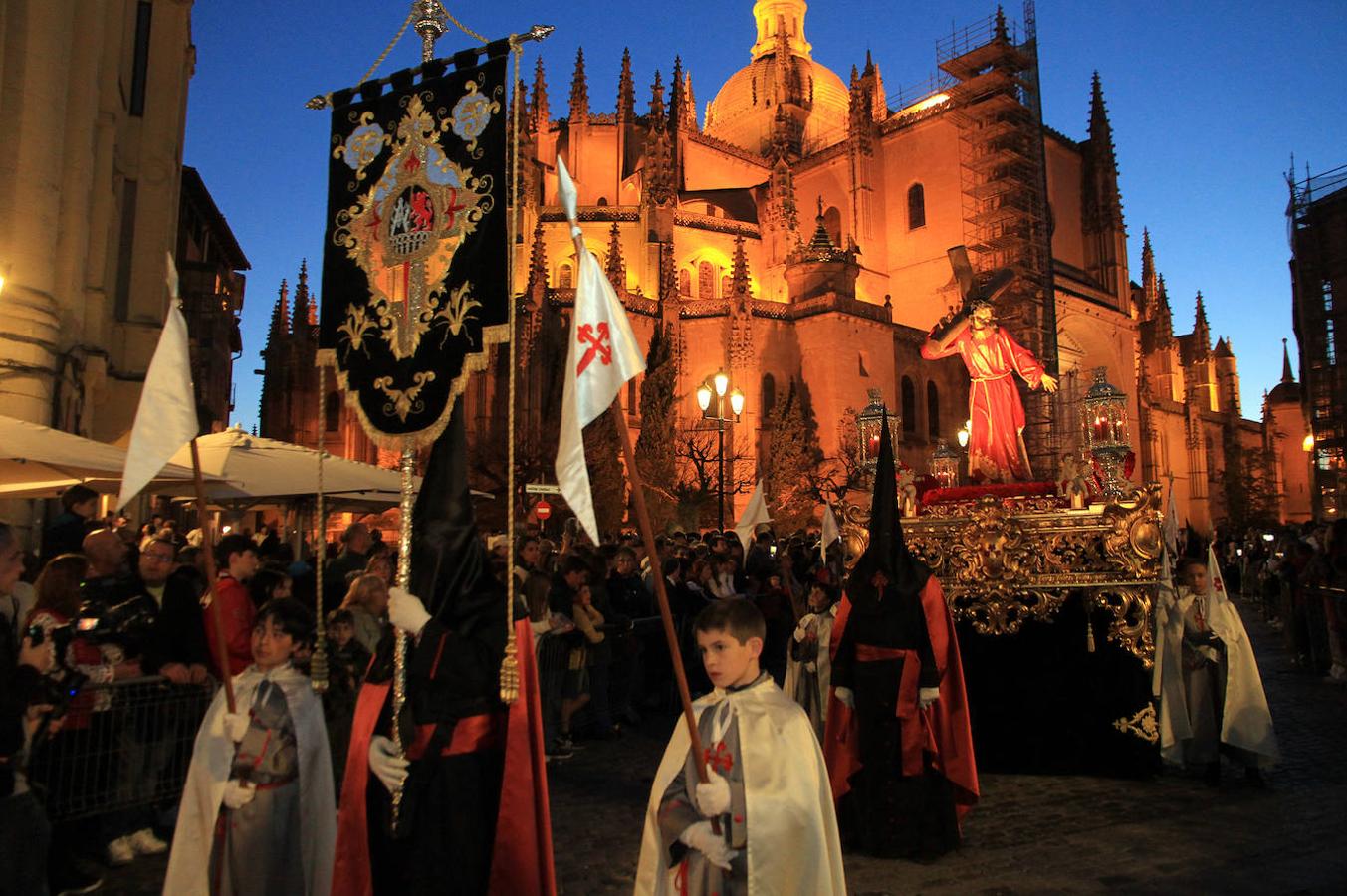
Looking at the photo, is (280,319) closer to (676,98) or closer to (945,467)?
(676,98)

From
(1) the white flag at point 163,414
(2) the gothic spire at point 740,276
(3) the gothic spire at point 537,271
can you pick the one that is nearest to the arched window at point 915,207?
(2) the gothic spire at point 740,276

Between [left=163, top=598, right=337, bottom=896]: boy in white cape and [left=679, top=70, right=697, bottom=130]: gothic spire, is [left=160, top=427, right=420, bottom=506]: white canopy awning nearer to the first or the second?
[left=163, top=598, right=337, bottom=896]: boy in white cape

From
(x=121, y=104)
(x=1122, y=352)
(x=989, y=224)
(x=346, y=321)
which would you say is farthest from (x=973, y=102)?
(x=346, y=321)

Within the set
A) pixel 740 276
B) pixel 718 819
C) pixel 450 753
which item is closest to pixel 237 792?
pixel 450 753

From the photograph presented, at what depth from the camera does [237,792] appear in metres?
3.91

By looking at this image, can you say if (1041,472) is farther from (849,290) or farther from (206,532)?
(206,532)

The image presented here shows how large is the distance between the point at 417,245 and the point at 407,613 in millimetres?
1818

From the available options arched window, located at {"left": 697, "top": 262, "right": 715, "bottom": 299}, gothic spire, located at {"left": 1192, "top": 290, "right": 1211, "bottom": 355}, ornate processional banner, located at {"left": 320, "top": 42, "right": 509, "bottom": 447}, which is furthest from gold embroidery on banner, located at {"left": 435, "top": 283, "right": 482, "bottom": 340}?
gothic spire, located at {"left": 1192, "top": 290, "right": 1211, "bottom": 355}

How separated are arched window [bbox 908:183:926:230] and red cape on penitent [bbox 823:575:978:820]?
46856mm

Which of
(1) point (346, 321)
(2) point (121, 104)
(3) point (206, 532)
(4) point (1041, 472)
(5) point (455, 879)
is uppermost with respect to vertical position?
(2) point (121, 104)

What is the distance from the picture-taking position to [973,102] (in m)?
45.4

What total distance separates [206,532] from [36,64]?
1191cm

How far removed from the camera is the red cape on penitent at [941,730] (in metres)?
6.16

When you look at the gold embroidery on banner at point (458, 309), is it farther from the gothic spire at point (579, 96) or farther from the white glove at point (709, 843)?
the gothic spire at point (579, 96)
